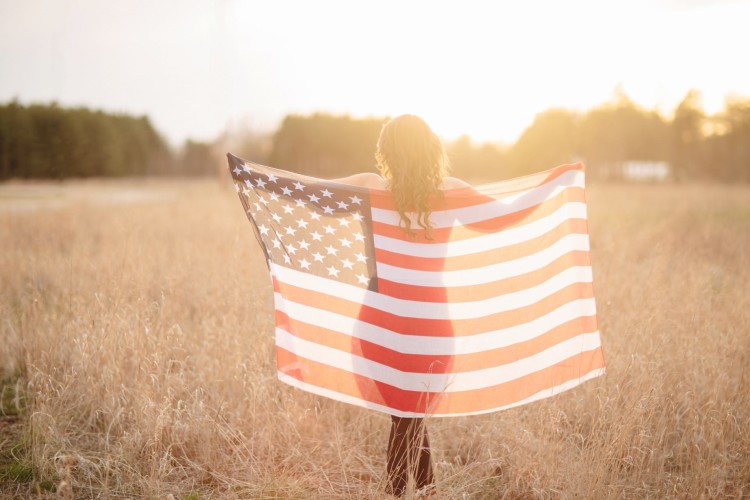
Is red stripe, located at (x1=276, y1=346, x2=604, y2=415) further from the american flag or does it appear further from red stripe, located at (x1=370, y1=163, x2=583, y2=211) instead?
red stripe, located at (x1=370, y1=163, x2=583, y2=211)

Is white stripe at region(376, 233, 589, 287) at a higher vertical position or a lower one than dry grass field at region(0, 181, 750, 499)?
higher

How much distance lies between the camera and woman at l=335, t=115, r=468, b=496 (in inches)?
123

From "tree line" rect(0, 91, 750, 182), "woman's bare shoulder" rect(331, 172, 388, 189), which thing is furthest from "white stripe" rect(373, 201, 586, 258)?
"tree line" rect(0, 91, 750, 182)

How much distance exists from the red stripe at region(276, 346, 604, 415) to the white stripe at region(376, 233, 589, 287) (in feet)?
2.27

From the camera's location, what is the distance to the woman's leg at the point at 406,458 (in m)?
3.15

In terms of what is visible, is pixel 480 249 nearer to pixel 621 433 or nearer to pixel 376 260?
pixel 376 260

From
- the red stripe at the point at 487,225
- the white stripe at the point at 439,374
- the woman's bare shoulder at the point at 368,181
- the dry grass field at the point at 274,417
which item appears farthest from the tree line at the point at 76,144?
the red stripe at the point at 487,225

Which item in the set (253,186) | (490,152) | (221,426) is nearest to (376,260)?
(253,186)

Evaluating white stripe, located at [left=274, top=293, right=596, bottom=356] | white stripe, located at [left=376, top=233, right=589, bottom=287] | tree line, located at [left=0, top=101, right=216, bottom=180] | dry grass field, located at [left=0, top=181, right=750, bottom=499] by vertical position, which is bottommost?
dry grass field, located at [left=0, top=181, right=750, bottom=499]

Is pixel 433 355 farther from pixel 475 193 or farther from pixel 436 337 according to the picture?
pixel 475 193

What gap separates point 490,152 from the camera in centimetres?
5197

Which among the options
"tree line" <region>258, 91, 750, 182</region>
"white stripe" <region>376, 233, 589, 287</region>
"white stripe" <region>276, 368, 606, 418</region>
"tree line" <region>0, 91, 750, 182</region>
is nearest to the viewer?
"white stripe" <region>276, 368, 606, 418</region>

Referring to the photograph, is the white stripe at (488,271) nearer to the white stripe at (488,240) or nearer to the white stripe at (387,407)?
the white stripe at (488,240)

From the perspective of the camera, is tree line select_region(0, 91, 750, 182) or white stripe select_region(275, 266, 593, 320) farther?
tree line select_region(0, 91, 750, 182)
